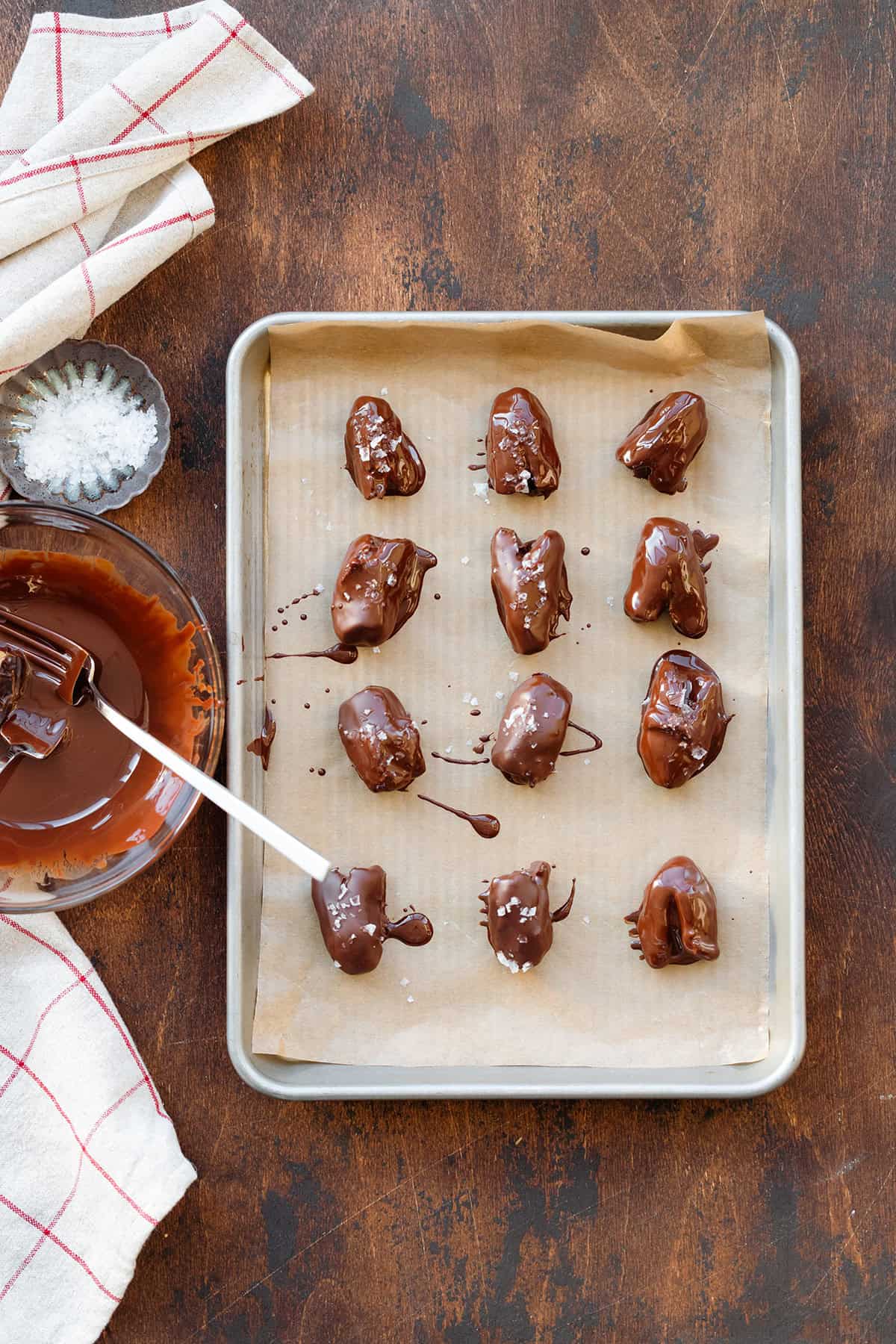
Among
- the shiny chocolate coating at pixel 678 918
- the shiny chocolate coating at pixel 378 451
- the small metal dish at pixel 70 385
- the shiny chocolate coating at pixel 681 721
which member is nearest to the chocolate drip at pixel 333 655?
the shiny chocolate coating at pixel 378 451

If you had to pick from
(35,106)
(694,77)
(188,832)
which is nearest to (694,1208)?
(188,832)

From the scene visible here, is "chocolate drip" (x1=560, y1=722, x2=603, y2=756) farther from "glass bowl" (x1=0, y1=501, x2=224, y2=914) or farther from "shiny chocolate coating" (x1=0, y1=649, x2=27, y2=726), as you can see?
"shiny chocolate coating" (x1=0, y1=649, x2=27, y2=726)

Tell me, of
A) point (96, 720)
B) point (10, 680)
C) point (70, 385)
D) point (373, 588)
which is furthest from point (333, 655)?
point (70, 385)

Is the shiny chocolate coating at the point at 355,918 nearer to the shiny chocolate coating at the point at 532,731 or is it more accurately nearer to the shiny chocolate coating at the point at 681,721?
the shiny chocolate coating at the point at 532,731

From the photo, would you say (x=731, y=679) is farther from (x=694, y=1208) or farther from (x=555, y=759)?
(x=694, y=1208)

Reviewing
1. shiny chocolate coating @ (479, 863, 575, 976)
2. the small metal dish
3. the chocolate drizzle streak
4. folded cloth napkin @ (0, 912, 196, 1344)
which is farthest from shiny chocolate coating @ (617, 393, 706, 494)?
folded cloth napkin @ (0, 912, 196, 1344)
